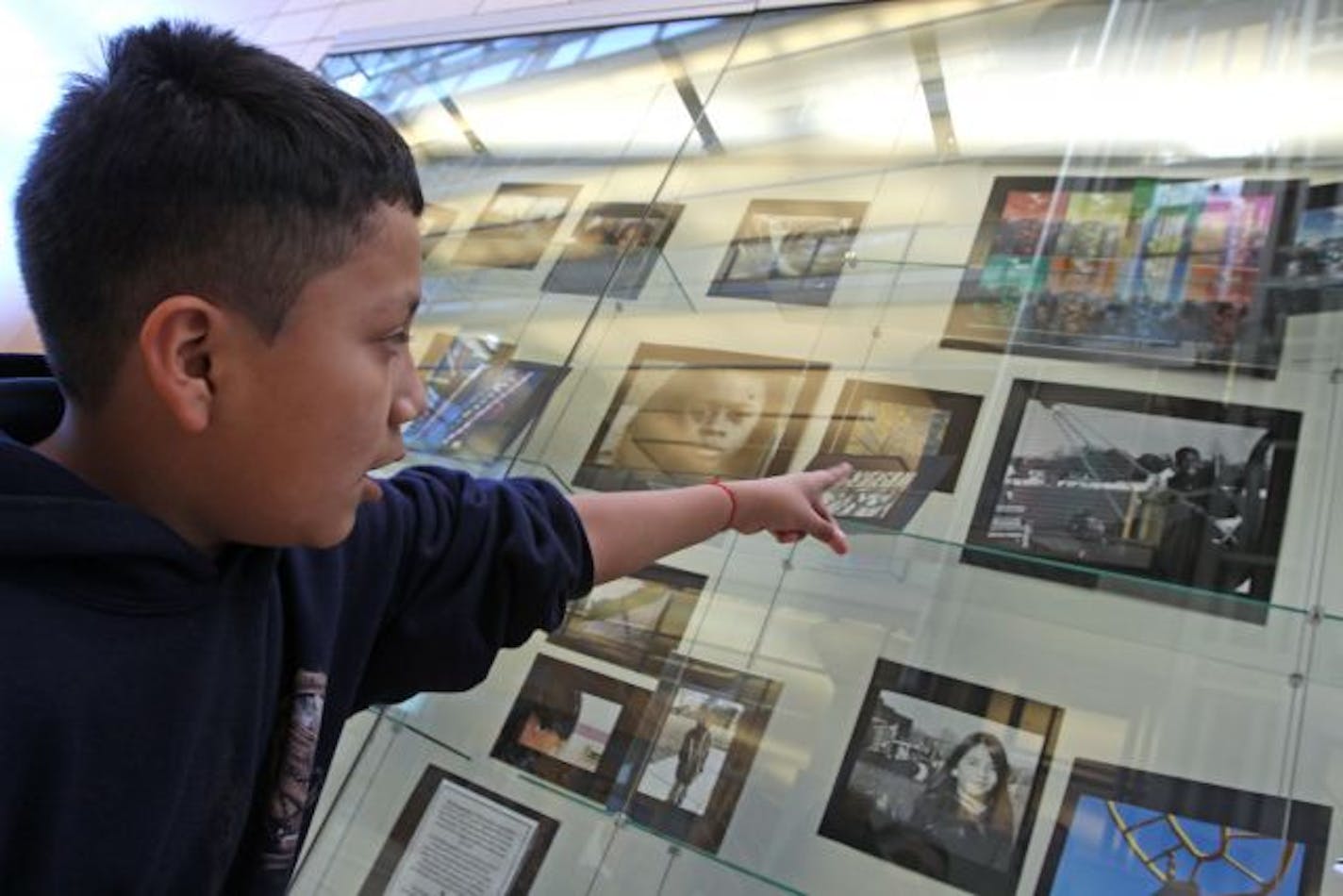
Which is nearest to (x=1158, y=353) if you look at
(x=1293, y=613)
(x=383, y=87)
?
(x=1293, y=613)

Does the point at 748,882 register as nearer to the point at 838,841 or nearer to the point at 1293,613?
the point at 838,841

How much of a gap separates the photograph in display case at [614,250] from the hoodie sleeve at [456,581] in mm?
676

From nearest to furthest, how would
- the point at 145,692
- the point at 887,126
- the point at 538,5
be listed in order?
1. the point at 145,692
2. the point at 887,126
3. the point at 538,5

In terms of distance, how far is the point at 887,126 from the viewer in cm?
131


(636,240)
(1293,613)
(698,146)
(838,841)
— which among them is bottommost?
(838,841)

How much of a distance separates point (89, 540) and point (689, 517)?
0.41 metres

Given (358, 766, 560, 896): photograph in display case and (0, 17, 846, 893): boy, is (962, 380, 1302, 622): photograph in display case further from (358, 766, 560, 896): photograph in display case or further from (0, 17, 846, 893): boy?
(0, 17, 846, 893): boy

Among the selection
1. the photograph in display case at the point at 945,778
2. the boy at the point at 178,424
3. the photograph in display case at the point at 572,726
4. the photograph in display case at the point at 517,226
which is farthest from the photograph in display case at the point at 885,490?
the photograph in display case at the point at 517,226

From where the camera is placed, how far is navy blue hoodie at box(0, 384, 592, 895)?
17.1 inches

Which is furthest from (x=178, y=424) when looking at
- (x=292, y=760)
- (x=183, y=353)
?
(x=292, y=760)

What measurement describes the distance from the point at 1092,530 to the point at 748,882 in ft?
1.30

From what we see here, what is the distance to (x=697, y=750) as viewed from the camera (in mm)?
901

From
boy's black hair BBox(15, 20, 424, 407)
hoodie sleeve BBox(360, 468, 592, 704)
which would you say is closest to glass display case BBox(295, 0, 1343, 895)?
hoodie sleeve BBox(360, 468, 592, 704)

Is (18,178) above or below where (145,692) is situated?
above
